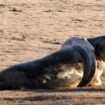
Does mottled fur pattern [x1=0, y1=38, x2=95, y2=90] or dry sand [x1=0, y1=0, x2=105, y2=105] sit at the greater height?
mottled fur pattern [x1=0, y1=38, x2=95, y2=90]

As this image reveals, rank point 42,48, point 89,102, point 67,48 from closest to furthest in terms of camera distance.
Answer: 1. point 89,102
2. point 67,48
3. point 42,48

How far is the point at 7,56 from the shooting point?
43.6 feet

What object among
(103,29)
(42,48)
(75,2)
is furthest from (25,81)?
(75,2)

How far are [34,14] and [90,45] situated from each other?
26.6ft

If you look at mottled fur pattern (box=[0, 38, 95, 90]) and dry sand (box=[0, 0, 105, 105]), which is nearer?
dry sand (box=[0, 0, 105, 105])

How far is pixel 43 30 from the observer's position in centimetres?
1617

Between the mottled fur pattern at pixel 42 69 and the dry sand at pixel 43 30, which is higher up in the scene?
the mottled fur pattern at pixel 42 69

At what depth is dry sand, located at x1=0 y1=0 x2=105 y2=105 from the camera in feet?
29.6

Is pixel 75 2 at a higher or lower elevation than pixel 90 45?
lower

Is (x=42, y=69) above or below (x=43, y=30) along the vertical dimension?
above

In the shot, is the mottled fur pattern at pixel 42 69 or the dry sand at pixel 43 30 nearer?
the dry sand at pixel 43 30

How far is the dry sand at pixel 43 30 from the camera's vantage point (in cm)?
901

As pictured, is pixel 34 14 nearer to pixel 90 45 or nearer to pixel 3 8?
pixel 3 8

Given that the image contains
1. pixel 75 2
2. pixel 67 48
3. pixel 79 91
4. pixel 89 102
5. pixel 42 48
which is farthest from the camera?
pixel 75 2
